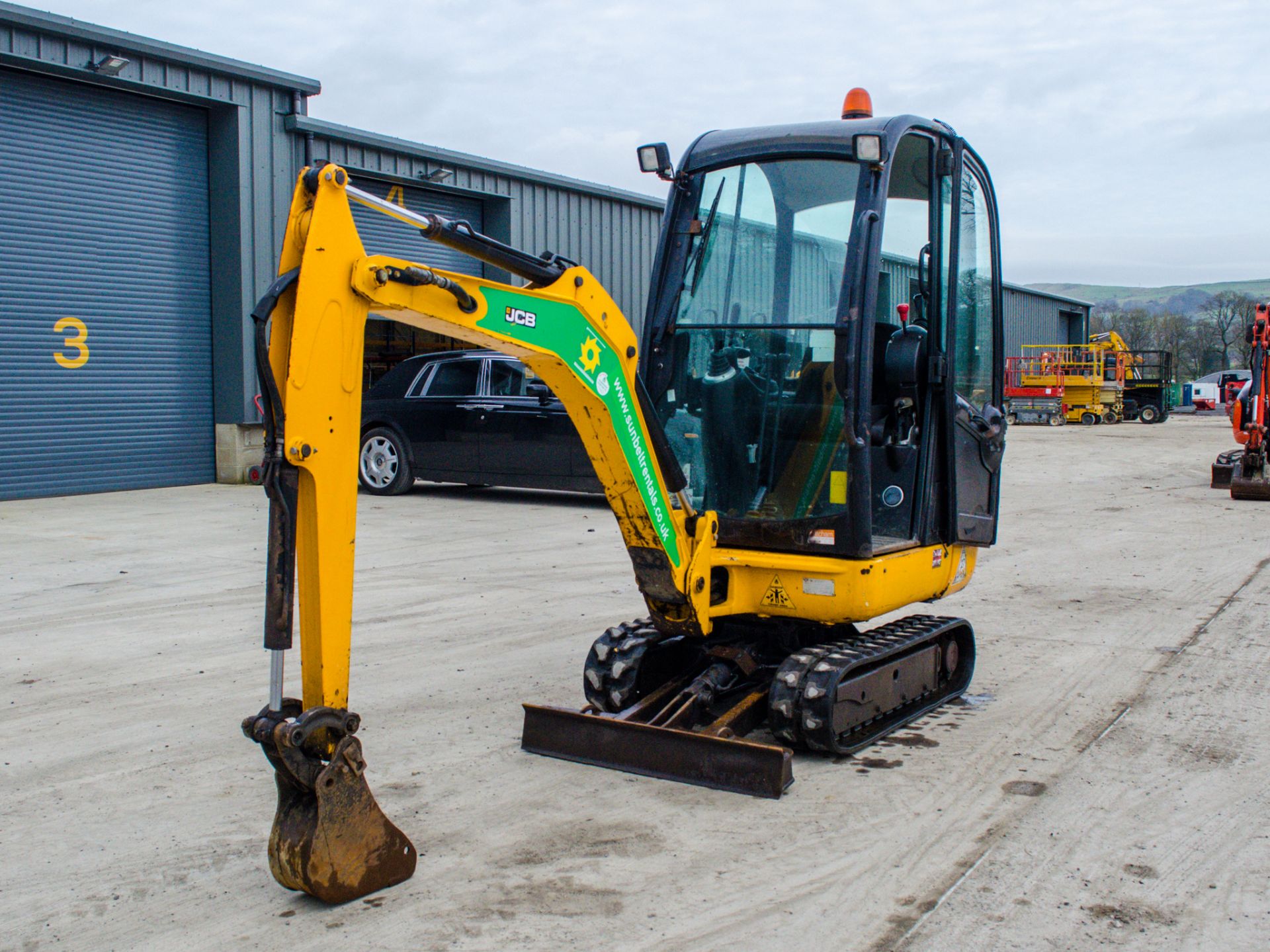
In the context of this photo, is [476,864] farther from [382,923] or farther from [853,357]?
[853,357]

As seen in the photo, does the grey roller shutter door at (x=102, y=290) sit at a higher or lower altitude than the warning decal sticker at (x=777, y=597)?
higher

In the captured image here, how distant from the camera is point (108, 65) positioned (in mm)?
13438

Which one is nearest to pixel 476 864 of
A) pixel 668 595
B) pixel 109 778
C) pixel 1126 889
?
pixel 668 595

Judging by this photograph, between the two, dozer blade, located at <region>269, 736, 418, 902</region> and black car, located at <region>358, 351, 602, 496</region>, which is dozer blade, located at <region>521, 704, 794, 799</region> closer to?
dozer blade, located at <region>269, 736, 418, 902</region>

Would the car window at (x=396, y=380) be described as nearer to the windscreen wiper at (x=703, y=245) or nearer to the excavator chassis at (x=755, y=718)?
the windscreen wiper at (x=703, y=245)

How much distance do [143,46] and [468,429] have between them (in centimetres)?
590

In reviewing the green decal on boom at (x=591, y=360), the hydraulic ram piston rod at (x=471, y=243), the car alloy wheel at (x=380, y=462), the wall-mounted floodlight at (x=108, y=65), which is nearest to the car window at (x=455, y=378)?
the car alloy wheel at (x=380, y=462)

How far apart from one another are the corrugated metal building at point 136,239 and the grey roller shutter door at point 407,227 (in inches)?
4.8

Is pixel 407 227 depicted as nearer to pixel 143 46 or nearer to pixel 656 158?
pixel 143 46

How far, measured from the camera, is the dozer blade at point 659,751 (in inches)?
170

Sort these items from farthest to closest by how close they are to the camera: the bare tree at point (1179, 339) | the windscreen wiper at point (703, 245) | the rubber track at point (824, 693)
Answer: the bare tree at point (1179, 339) → the windscreen wiper at point (703, 245) → the rubber track at point (824, 693)

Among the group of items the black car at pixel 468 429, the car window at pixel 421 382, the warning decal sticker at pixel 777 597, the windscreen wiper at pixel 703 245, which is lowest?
the warning decal sticker at pixel 777 597

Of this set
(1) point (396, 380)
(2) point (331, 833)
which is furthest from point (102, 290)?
(2) point (331, 833)

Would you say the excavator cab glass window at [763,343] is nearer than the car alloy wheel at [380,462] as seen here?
Yes
